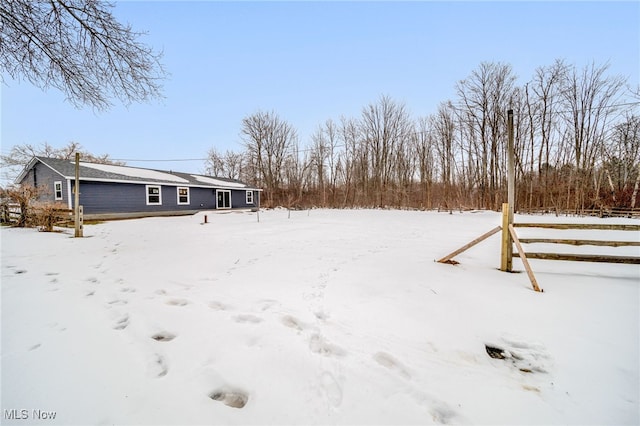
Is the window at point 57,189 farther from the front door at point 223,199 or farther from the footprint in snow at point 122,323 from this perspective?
the footprint in snow at point 122,323

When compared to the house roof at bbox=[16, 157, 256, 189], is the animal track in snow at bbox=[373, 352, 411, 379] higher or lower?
lower

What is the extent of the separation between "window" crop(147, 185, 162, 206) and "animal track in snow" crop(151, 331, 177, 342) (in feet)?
58.6

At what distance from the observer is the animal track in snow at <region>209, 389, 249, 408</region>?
5.05ft

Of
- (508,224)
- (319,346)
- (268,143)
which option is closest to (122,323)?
(319,346)

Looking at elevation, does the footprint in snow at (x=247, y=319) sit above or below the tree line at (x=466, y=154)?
below

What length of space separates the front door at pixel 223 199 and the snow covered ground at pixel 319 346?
57.8 feet

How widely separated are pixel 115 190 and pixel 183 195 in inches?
166

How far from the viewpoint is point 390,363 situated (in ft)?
6.45

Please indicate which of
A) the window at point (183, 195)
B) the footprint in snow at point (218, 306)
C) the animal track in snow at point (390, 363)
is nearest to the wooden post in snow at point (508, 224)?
the animal track in snow at point (390, 363)

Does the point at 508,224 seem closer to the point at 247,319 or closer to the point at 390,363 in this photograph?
Answer: the point at 390,363

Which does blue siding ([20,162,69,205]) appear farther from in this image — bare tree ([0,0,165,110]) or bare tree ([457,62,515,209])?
→ bare tree ([457,62,515,209])

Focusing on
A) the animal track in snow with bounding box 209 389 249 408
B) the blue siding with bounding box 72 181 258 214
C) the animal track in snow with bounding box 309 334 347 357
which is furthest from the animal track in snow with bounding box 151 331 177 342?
the blue siding with bounding box 72 181 258 214

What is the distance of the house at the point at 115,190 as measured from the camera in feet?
46.1

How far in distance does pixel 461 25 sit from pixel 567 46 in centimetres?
861
